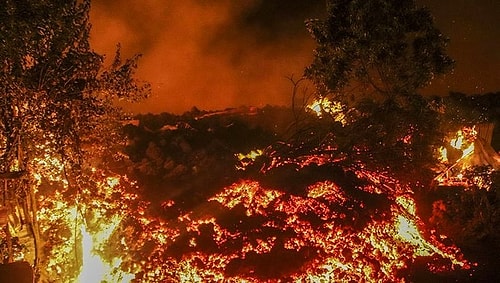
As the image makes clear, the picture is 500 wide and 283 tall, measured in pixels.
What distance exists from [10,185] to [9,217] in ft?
2.73

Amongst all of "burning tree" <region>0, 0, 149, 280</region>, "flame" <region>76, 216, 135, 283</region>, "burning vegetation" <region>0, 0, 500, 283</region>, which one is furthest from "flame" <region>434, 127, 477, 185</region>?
"burning tree" <region>0, 0, 149, 280</region>

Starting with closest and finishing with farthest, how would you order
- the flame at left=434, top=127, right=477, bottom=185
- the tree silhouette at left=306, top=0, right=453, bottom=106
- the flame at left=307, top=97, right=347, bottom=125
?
the tree silhouette at left=306, top=0, right=453, bottom=106, the flame at left=307, top=97, right=347, bottom=125, the flame at left=434, top=127, right=477, bottom=185

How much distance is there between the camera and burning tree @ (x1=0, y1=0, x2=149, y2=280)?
352 inches

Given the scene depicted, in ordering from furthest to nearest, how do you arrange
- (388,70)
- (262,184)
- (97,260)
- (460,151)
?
(460,151)
(388,70)
(262,184)
(97,260)

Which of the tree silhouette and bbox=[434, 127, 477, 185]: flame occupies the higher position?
the tree silhouette

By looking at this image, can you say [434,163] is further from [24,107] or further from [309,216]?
[24,107]

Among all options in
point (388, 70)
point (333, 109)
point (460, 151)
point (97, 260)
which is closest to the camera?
point (97, 260)

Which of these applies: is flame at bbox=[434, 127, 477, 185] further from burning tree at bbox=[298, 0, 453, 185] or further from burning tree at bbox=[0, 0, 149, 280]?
burning tree at bbox=[0, 0, 149, 280]

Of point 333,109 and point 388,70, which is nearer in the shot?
point 388,70

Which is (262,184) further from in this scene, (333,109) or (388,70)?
(388,70)

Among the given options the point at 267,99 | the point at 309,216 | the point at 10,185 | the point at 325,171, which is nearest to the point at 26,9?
the point at 10,185

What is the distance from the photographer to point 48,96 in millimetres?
9680

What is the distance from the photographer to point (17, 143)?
31.4 ft

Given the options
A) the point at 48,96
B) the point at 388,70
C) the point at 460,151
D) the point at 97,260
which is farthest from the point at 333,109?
the point at 48,96
